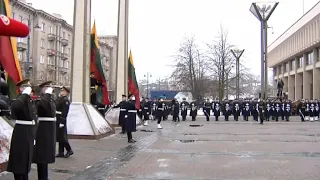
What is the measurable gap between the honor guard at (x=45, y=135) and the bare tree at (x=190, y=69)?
4399cm

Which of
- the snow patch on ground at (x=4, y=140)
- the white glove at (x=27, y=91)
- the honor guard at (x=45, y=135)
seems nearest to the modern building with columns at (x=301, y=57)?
the snow patch on ground at (x=4, y=140)

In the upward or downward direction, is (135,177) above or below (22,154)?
below

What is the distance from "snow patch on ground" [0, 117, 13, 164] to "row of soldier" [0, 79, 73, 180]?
0.35m

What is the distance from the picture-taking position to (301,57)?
70.4m

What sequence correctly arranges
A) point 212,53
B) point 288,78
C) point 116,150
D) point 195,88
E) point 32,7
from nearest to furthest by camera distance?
point 116,150, point 212,53, point 195,88, point 32,7, point 288,78

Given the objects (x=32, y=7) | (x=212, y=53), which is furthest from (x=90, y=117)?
(x=32, y=7)

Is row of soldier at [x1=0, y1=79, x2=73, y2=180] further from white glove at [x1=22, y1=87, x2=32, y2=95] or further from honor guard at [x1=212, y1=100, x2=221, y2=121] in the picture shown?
honor guard at [x1=212, y1=100, x2=221, y2=121]

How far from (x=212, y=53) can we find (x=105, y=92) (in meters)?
29.4

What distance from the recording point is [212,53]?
1943 inches

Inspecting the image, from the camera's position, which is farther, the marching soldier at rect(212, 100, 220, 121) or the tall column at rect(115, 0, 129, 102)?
the marching soldier at rect(212, 100, 220, 121)

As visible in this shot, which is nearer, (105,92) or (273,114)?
(105,92)

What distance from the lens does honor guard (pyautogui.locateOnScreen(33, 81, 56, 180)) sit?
27.3 feet

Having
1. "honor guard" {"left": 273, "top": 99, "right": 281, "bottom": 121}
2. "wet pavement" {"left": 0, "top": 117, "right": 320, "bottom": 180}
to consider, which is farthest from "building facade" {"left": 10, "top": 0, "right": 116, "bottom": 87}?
"wet pavement" {"left": 0, "top": 117, "right": 320, "bottom": 180}

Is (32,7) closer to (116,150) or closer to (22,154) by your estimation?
(116,150)
